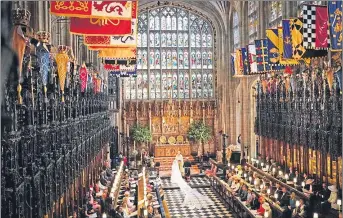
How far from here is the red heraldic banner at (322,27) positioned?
13.7 m

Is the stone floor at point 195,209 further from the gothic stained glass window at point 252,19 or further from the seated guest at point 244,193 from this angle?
the gothic stained glass window at point 252,19

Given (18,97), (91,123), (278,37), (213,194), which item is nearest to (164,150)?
(213,194)

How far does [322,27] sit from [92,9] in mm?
7104

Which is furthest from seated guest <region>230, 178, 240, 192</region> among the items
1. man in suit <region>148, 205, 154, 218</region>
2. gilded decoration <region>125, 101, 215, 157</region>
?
gilded decoration <region>125, 101, 215, 157</region>

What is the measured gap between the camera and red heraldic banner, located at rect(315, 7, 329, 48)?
13664mm

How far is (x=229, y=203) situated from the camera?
20078 mm

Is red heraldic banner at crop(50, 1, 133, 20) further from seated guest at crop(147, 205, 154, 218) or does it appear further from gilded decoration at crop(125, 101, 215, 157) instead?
gilded decoration at crop(125, 101, 215, 157)

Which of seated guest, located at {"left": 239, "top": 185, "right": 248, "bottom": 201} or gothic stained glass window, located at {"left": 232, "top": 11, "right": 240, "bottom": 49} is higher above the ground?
gothic stained glass window, located at {"left": 232, "top": 11, "right": 240, "bottom": 49}

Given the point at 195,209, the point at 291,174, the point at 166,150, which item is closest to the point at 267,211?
the point at 291,174

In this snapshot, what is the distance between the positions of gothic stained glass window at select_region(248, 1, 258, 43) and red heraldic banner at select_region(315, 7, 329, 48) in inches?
603

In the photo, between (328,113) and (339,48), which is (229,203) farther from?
(339,48)

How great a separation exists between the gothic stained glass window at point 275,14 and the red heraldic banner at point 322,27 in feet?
35.8

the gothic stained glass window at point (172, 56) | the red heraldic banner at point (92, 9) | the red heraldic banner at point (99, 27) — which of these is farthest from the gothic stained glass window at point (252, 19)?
the red heraldic banner at point (92, 9)

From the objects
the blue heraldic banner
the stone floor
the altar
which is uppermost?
the blue heraldic banner
